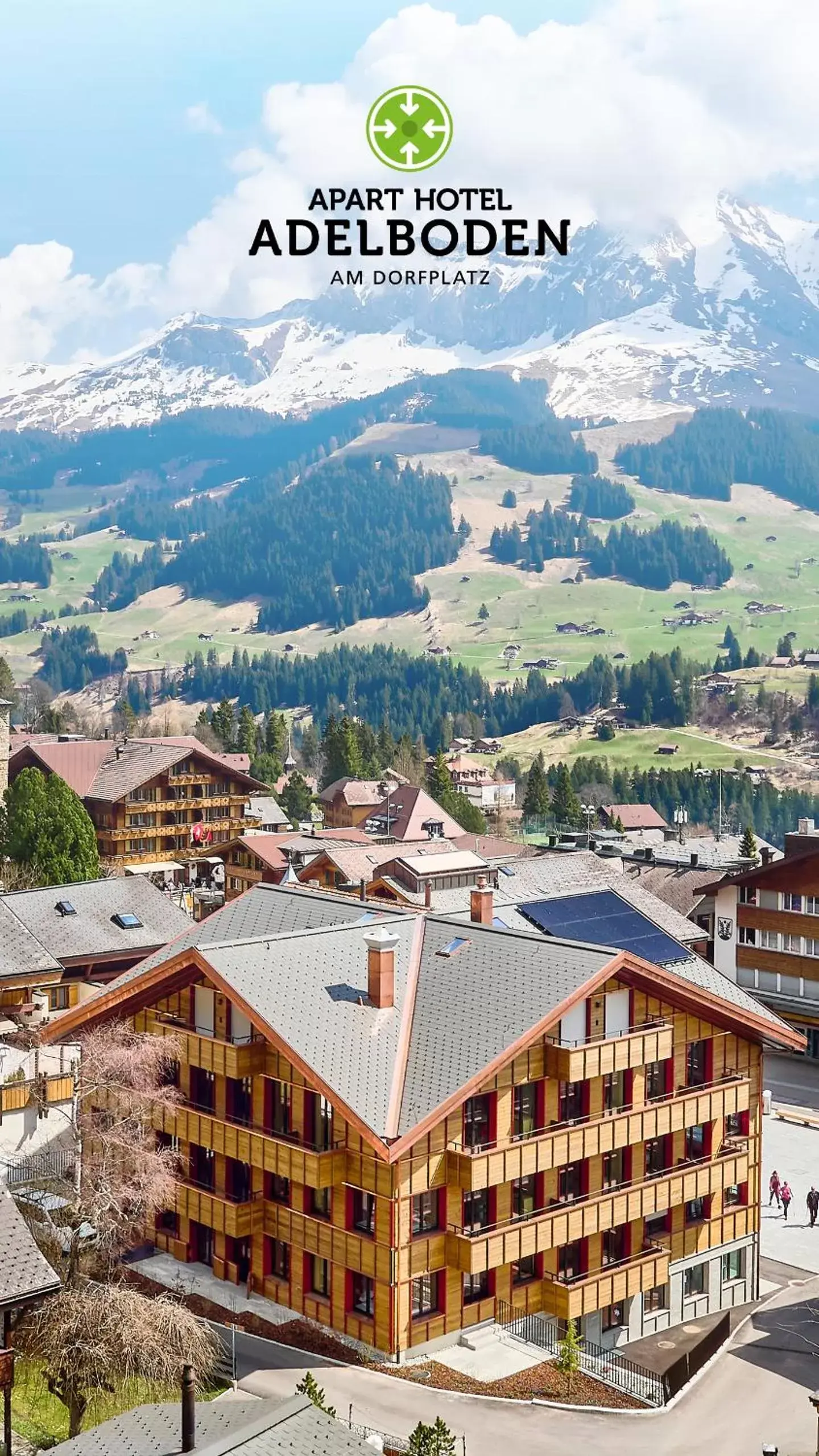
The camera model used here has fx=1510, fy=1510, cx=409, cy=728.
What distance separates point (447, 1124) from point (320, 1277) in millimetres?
6175

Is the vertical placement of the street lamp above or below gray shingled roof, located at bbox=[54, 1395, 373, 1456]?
below

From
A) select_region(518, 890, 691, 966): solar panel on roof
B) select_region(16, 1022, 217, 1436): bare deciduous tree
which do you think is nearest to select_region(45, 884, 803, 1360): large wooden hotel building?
select_region(16, 1022, 217, 1436): bare deciduous tree

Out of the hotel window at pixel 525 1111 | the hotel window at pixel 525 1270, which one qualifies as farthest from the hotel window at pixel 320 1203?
the hotel window at pixel 525 1270

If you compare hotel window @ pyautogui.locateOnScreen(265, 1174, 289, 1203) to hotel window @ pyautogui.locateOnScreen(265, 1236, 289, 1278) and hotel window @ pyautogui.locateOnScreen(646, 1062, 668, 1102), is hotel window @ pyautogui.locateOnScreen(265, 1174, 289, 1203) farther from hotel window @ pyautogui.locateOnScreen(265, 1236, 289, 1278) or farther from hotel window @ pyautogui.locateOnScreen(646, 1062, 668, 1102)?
hotel window @ pyautogui.locateOnScreen(646, 1062, 668, 1102)

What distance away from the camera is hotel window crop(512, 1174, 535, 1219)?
4428 centimetres

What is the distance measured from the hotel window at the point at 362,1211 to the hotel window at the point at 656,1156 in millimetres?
11148

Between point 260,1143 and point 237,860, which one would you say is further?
point 237,860

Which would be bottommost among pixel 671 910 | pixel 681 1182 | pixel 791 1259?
pixel 791 1259

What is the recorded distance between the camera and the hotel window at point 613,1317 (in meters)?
47.7

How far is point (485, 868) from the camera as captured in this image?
8850 centimetres

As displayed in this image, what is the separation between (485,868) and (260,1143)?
45.3 meters

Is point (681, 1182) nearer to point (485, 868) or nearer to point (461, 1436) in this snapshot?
point (461, 1436)

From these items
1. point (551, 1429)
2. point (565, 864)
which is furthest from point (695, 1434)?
point (565, 864)

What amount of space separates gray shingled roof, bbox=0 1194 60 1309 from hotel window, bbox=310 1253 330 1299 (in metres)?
17.9
